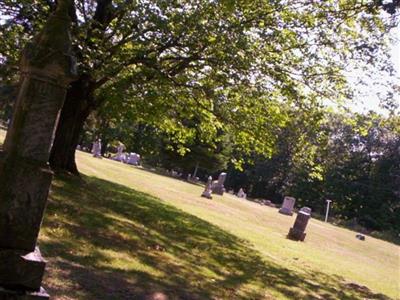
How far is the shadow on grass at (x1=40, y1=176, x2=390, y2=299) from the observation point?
723 cm

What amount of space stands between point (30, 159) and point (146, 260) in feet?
16.1

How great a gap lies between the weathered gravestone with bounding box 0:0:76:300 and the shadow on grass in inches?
55.2

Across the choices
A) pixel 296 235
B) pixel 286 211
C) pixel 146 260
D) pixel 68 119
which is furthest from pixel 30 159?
pixel 286 211

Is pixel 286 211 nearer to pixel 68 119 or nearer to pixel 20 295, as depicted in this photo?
pixel 68 119

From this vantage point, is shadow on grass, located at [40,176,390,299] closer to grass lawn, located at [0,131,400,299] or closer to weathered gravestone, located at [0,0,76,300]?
grass lawn, located at [0,131,400,299]

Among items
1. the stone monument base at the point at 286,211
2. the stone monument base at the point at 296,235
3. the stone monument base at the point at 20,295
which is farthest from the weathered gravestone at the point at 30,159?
the stone monument base at the point at 286,211

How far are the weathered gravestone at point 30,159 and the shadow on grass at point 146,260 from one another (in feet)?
4.60

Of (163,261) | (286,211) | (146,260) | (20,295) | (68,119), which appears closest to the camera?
(20,295)

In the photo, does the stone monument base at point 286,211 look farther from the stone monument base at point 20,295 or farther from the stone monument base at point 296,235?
the stone monument base at point 20,295

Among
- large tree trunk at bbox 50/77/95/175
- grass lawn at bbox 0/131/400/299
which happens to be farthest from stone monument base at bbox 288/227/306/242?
large tree trunk at bbox 50/77/95/175

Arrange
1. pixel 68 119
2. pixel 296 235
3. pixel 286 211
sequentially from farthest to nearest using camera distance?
1. pixel 286 211
2. pixel 296 235
3. pixel 68 119

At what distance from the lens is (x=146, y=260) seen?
30.4 ft

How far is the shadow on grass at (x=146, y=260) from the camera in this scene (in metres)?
7.23

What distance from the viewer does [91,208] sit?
523 inches
